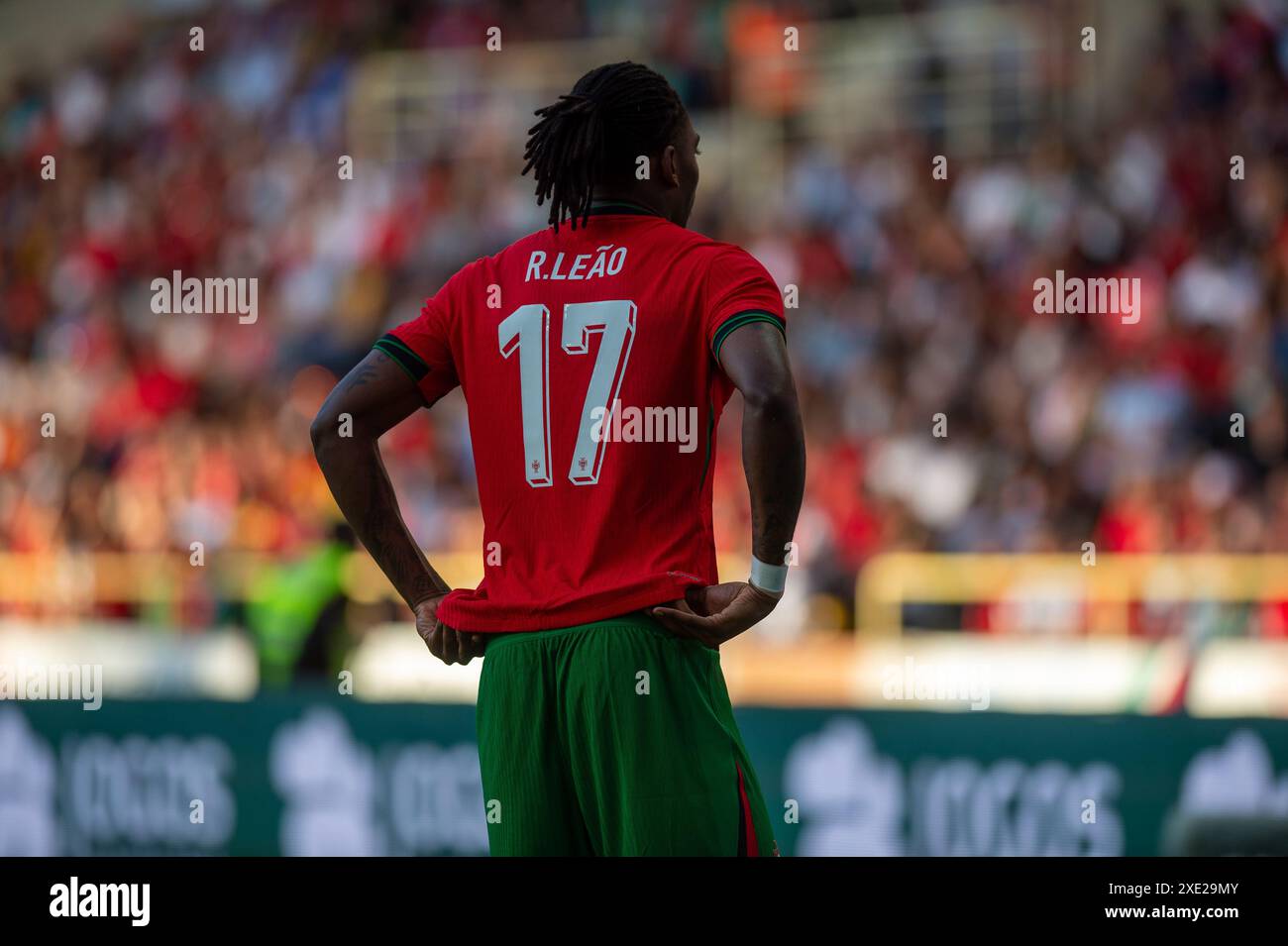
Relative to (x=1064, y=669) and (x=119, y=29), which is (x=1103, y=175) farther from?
(x=119, y=29)

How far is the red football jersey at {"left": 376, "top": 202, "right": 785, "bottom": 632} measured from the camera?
2.72 m

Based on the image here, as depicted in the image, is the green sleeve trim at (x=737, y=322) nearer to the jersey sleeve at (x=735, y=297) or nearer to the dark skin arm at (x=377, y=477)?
the jersey sleeve at (x=735, y=297)

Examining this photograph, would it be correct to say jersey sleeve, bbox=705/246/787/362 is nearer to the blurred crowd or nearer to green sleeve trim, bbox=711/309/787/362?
green sleeve trim, bbox=711/309/787/362

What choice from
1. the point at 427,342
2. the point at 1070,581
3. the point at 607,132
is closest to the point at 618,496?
the point at 427,342

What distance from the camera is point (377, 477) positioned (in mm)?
2992

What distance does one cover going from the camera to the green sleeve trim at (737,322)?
2.66 m

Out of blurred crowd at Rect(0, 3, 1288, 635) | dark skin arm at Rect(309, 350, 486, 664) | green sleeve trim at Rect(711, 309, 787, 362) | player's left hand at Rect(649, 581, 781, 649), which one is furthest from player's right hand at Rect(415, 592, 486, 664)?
blurred crowd at Rect(0, 3, 1288, 635)

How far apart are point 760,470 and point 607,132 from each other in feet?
2.14

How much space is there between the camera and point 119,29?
13.0m

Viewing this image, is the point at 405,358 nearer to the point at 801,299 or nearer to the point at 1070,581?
the point at 1070,581

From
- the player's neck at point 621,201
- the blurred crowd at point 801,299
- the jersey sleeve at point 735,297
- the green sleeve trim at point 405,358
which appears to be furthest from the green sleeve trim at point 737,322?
the blurred crowd at point 801,299

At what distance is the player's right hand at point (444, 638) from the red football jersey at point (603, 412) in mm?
38

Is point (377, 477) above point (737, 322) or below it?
below
